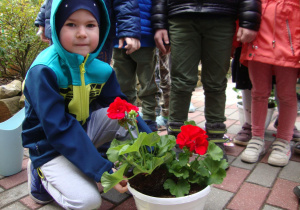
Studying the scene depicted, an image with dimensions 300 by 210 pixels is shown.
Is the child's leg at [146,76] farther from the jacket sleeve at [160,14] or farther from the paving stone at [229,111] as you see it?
the paving stone at [229,111]

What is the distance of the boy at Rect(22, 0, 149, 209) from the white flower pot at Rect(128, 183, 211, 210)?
0.20 meters

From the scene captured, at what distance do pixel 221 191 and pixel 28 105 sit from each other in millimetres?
1121

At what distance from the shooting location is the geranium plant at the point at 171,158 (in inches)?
41.1

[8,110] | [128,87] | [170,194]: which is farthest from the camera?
[8,110]

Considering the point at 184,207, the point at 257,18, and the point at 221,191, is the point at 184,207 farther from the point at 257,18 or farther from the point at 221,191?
the point at 257,18

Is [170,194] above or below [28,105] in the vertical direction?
below

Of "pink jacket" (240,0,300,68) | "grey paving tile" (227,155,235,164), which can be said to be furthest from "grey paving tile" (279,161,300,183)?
"pink jacket" (240,0,300,68)

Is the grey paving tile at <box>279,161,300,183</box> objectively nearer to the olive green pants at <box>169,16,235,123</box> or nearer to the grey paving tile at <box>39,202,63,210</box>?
the olive green pants at <box>169,16,235,123</box>

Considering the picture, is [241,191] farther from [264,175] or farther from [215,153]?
[215,153]

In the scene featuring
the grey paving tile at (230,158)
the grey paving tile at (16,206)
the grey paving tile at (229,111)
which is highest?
the grey paving tile at (16,206)

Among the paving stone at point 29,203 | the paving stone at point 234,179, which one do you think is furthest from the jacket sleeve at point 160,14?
the paving stone at point 29,203

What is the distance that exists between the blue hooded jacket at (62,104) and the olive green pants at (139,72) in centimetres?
54

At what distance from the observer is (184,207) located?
41.4 inches

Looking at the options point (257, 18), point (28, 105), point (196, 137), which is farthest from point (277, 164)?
point (28, 105)
